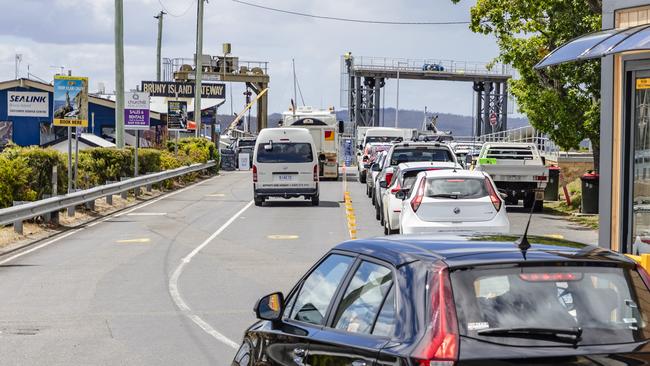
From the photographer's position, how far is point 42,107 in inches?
1056

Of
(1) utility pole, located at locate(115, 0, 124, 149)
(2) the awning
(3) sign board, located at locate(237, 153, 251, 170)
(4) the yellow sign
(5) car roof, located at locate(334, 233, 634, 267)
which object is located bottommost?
(5) car roof, located at locate(334, 233, 634, 267)

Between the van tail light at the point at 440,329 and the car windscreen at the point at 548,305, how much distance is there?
4 centimetres

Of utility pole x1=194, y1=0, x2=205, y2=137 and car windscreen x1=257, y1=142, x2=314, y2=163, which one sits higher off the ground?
utility pole x1=194, y1=0, x2=205, y2=137

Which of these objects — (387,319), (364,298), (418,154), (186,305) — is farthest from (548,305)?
→ (418,154)

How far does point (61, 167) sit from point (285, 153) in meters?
7.54

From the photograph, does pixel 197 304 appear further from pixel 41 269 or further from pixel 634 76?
pixel 634 76

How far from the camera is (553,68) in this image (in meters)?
30.9

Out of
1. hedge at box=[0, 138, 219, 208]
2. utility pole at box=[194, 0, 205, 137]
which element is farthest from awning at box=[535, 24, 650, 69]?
utility pole at box=[194, 0, 205, 137]

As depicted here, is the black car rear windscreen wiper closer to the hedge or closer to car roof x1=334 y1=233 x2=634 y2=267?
car roof x1=334 y1=233 x2=634 y2=267

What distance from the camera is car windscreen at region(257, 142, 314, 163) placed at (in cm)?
3259

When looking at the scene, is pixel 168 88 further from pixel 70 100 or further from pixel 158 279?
pixel 158 279

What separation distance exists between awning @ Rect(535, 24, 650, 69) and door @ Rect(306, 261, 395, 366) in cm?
905

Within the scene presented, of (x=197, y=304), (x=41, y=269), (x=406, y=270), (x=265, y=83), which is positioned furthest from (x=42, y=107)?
(x=265, y=83)

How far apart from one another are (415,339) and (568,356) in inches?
25.5
